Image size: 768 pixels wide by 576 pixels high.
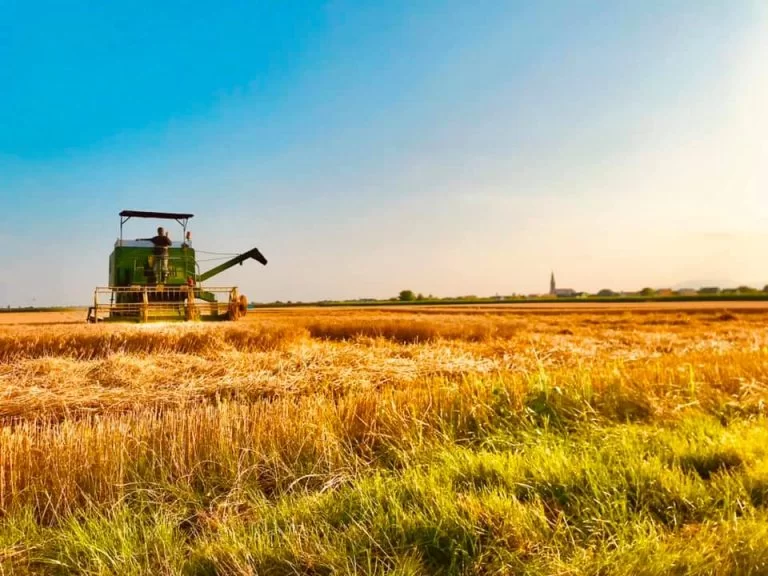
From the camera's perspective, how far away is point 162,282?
17.0 meters

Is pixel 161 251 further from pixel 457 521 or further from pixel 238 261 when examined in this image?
pixel 457 521

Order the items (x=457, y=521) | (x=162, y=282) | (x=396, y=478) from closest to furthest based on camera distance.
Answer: (x=457, y=521)
(x=396, y=478)
(x=162, y=282)

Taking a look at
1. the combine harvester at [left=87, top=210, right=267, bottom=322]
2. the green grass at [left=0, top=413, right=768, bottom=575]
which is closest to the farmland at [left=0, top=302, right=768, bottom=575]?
the green grass at [left=0, top=413, right=768, bottom=575]

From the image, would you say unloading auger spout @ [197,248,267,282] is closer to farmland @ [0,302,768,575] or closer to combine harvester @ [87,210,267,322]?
combine harvester @ [87,210,267,322]

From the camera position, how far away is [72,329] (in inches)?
352

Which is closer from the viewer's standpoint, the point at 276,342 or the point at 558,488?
the point at 558,488

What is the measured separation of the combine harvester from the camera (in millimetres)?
15891

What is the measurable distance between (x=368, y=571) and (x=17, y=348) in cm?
822

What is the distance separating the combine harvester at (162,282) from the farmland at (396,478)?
10843 mm

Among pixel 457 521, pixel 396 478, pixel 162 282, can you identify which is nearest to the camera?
pixel 457 521

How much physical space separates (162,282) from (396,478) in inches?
634

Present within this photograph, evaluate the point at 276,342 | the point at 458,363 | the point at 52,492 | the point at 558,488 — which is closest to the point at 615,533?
the point at 558,488

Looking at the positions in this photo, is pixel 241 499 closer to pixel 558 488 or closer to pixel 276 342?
pixel 558 488

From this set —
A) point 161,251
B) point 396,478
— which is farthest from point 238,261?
point 396,478
